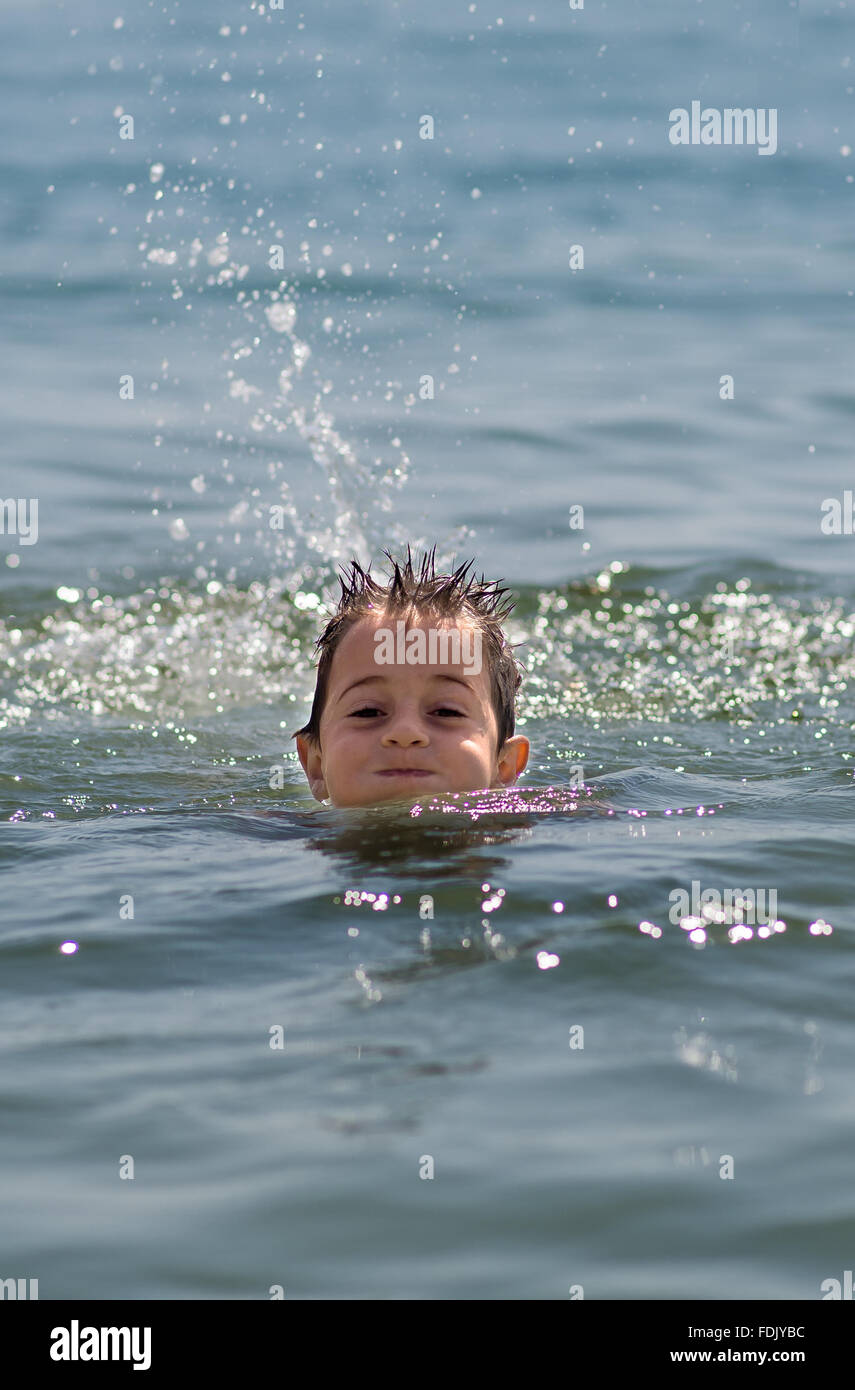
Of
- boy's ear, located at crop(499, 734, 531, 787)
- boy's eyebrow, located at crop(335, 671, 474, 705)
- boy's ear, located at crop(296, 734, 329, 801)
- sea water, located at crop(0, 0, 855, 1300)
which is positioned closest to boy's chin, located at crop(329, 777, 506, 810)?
sea water, located at crop(0, 0, 855, 1300)

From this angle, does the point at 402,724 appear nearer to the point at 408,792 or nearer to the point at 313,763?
the point at 408,792

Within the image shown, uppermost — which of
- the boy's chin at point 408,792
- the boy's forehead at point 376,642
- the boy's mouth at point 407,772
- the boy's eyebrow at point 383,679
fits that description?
the boy's forehead at point 376,642

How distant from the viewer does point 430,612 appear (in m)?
5.56

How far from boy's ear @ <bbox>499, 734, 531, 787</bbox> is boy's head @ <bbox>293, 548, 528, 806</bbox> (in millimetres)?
67

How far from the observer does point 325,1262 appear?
7.88ft

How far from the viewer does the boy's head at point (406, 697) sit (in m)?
5.24

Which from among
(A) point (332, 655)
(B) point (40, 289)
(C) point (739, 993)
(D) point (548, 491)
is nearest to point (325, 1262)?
(C) point (739, 993)

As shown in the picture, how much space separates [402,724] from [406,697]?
0.13m

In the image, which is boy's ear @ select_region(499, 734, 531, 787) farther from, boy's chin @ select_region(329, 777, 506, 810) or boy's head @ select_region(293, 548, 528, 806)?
boy's chin @ select_region(329, 777, 506, 810)

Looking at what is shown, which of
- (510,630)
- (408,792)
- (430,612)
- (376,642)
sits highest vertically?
(510,630)

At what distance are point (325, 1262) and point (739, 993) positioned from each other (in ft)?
4.39

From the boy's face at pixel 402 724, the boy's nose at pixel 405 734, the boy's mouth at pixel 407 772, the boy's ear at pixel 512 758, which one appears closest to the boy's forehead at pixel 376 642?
the boy's face at pixel 402 724

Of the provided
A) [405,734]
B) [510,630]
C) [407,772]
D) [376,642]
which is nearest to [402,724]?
[405,734]

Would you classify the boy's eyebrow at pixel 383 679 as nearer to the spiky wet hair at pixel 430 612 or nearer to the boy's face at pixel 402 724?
the boy's face at pixel 402 724
